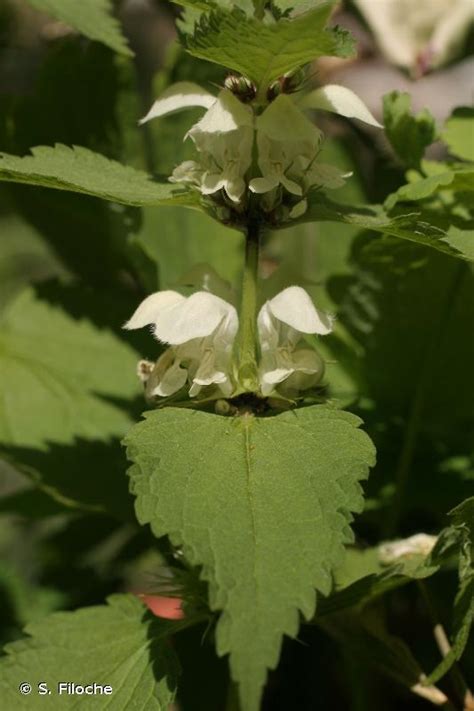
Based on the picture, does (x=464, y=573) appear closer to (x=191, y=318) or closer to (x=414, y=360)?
(x=191, y=318)

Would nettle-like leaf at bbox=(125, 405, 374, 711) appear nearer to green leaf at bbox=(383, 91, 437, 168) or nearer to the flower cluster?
the flower cluster

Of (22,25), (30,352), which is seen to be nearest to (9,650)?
(30,352)

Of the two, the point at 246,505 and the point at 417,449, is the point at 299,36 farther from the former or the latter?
the point at 417,449

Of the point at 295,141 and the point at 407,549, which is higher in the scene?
the point at 295,141

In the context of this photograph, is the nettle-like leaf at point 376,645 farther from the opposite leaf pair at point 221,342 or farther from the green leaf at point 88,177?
the green leaf at point 88,177

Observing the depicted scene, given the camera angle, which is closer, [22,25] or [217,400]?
[217,400]

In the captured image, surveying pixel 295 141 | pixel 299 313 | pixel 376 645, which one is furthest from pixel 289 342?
pixel 376 645
